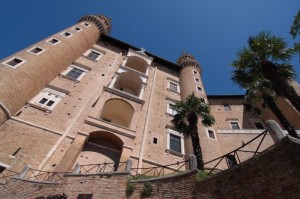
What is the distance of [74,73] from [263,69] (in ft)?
63.7

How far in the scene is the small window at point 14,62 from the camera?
61.8ft

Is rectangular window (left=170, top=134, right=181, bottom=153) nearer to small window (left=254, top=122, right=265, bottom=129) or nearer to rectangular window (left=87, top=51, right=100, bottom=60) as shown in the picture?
small window (left=254, top=122, right=265, bottom=129)

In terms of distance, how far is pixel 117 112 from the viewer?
24.7 m

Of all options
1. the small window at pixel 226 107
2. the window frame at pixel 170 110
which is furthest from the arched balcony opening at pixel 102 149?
the small window at pixel 226 107

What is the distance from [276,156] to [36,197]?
11012 millimetres

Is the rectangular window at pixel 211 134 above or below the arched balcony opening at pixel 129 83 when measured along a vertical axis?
below

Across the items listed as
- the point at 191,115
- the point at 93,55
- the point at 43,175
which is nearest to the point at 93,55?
A: the point at 93,55

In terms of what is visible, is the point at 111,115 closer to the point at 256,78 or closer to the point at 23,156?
the point at 23,156

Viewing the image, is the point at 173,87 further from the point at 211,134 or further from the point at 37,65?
the point at 37,65

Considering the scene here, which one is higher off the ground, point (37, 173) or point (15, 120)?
point (15, 120)

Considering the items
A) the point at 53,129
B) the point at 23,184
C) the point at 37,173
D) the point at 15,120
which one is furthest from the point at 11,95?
the point at 23,184

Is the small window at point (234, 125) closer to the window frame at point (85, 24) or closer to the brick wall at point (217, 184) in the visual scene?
the brick wall at point (217, 184)

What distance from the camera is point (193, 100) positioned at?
1803cm

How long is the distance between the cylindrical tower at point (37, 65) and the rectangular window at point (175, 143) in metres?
13.5
